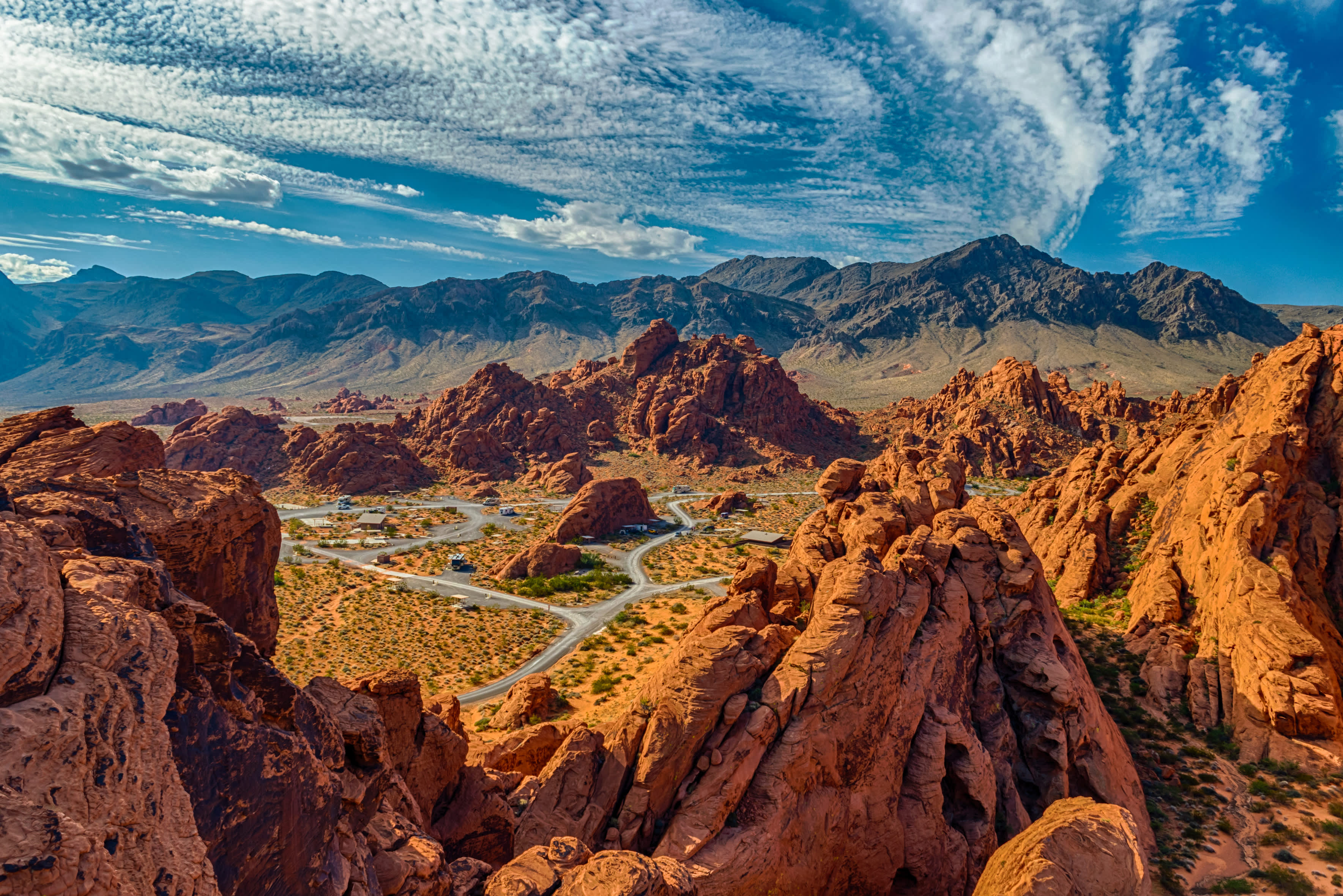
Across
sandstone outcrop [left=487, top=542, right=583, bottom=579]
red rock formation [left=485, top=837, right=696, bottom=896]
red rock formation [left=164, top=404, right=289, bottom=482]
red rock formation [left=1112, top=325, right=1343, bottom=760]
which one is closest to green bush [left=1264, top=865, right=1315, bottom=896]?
red rock formation [left=1112, top=325, right=1343, bottom=760]

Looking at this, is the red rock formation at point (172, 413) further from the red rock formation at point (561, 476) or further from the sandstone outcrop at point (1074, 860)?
the sandstone outcrop at point (1074, 860)

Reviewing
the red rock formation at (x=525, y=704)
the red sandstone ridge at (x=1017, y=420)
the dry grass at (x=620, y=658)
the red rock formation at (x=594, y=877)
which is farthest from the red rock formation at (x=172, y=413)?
the red rock formation at (x=594, y=877)

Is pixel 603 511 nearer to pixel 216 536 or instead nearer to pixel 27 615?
pixel 216 536

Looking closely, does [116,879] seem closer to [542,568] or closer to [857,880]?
[857,880]

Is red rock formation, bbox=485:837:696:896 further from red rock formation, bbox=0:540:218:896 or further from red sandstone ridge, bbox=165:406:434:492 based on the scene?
red sandstone ridge, bbox=165:406:434:492

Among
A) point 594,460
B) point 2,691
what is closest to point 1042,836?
point 2,691

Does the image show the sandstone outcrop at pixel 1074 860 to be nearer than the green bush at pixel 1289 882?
Yes
